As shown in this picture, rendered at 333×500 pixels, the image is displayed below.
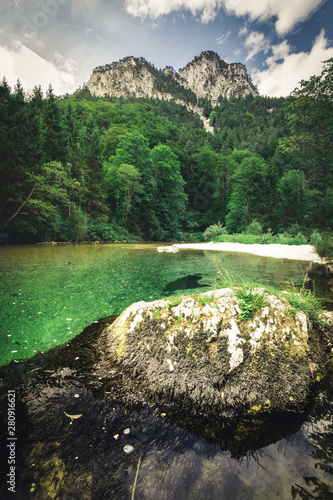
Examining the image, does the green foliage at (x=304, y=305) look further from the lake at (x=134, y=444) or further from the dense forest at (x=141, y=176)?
the dense forest at (x=141, y=176)

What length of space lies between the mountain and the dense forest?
88542mm

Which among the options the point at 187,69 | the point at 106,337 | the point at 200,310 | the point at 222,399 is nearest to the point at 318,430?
the point at 222,399

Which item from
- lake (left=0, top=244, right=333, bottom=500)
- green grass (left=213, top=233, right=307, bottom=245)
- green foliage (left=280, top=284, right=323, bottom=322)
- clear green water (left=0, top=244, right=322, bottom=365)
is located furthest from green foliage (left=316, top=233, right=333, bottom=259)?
lake (left=0, top=244, right=333, bottom=500)

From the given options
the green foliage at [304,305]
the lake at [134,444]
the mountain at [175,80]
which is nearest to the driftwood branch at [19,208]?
the lake at [134,444]

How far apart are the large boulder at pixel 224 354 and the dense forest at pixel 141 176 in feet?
73.9

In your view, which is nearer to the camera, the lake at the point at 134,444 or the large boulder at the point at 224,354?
the lake at the point at 134,444

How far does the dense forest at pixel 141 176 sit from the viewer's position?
20.6 meters

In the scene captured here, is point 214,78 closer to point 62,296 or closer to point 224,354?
point 62,296

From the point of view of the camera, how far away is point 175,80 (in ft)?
567

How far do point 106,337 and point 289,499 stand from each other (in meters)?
3.03

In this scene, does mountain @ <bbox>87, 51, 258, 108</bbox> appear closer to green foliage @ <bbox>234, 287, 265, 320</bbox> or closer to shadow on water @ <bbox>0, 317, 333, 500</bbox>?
green foliage @ <bbox>234, 287, 265, 320</bbox>

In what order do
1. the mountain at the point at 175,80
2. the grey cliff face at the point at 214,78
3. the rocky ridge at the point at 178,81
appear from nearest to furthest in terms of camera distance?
1. the rocky ridge at the point at 178,81
2. the mountain at the point at 175,80
3. the grey cliff face at the point at 214,78

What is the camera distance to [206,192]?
193 ft

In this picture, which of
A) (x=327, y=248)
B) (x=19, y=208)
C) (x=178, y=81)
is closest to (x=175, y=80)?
(x=178, y=81)
